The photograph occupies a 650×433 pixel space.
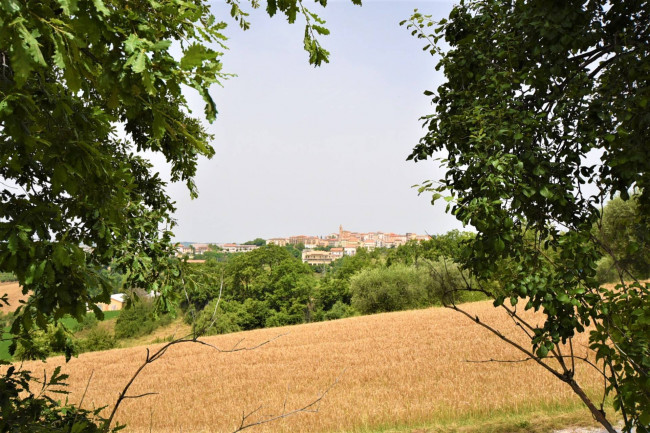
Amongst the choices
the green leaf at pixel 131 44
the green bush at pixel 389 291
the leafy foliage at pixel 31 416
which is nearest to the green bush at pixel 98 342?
the green bush at pixel 389 291

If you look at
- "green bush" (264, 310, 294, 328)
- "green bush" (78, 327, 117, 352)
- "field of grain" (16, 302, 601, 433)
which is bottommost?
"green bush" (78, 327, 117, 352)

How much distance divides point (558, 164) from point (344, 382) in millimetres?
10308

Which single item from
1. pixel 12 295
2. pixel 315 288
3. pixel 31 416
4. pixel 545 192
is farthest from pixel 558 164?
pixel 315 288

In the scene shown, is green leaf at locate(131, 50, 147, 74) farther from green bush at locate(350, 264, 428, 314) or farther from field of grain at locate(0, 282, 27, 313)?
green bush at locate(350, 264, 428, 314)

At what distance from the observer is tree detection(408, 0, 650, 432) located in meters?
2.98

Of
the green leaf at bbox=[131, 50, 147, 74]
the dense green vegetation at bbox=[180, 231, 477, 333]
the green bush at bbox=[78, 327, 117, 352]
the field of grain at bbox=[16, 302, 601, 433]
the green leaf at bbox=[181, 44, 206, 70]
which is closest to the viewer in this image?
the green leaf at bbox=[131, 50, 147, 74]

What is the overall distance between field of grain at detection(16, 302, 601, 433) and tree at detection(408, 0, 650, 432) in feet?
7.06

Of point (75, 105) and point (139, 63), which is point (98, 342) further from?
point (139, 63)

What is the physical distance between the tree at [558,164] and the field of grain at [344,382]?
2152mm

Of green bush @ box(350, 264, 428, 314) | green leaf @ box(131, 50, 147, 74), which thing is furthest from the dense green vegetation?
green leaf @ box(131, 50, 147, 74)

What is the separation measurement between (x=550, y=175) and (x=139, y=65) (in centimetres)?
338

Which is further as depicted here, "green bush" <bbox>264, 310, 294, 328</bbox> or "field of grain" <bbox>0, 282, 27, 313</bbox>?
"green bush" <bbox>264, 310, 294, 328</bbox>

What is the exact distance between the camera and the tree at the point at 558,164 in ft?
9.78

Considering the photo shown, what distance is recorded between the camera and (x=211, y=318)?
2.36m
